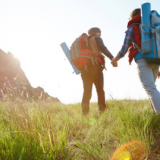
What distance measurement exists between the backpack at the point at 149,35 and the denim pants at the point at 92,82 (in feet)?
4.24

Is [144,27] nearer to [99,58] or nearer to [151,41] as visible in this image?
[151,41]

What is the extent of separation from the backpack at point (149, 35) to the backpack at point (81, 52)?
4.34ft

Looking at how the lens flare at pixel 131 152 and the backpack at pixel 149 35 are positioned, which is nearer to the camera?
the lens flare at pixel 131 152

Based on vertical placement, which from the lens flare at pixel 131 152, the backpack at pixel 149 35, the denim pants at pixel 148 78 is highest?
the backpack at pixel 149 35

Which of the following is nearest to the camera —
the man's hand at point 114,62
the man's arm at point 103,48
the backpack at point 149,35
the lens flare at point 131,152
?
the lens flare at point 131,152

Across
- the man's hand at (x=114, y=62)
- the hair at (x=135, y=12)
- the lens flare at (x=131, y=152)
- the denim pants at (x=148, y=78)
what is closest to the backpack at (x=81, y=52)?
the man's hand at (x=114, y=62)

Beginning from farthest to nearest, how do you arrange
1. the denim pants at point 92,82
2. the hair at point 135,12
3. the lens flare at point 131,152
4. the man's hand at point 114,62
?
the denim pants at point 92,82 → the man's hand at point 114,62 → the hair at point 135,12 → the lens flare at point 131,152

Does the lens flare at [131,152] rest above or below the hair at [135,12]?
below

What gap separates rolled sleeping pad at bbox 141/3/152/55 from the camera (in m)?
2.09

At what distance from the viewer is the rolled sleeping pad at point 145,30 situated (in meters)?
2.09

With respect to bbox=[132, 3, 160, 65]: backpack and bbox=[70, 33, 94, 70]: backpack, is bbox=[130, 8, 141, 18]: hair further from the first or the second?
bbox=[70, 33, 94, 70]: backpack

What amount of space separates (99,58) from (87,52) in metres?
0.31

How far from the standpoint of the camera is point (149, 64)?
2225mm

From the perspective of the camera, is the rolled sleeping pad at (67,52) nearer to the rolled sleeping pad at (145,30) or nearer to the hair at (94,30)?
the hair at (94,30)
